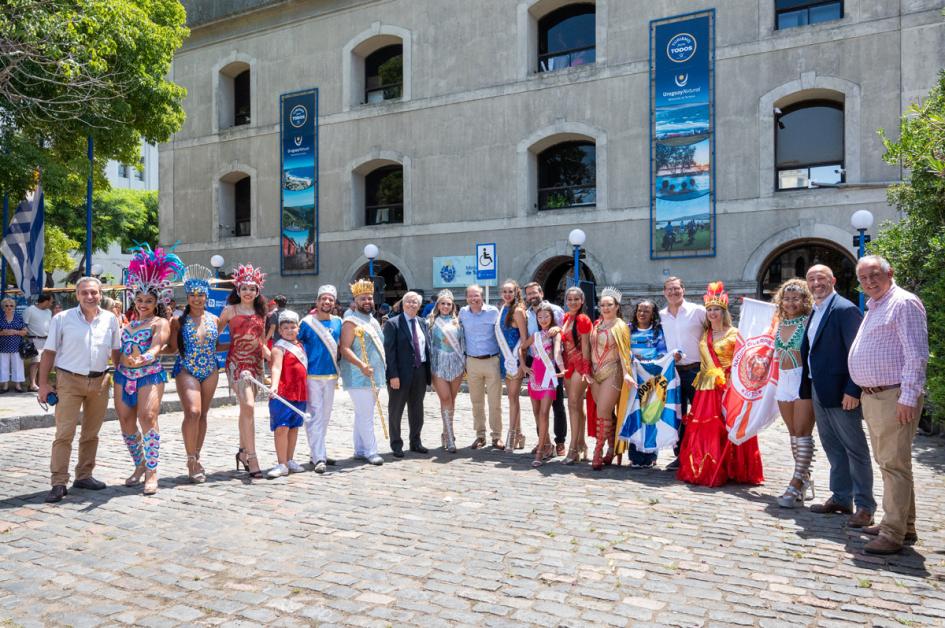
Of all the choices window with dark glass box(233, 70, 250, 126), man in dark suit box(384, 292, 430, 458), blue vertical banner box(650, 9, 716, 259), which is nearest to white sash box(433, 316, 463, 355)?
man in dark suit box(384, 292, 430, 458)

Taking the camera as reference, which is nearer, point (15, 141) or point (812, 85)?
point (15, 141)

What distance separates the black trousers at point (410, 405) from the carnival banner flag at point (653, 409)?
2.47 meters

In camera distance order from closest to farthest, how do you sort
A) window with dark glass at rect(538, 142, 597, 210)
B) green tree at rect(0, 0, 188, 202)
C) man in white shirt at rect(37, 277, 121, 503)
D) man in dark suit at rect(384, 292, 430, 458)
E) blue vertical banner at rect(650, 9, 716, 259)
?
man in white shirt at rect(37, 277, 121, 503)
man in dark suit at rect(384, 292, 430, 458)
green tree at rect(0, 0, 188, 202)
blue vertical banner at rect(650, 9, 716, 259)
window with dark glass at rect(538, 142, 597, 210)

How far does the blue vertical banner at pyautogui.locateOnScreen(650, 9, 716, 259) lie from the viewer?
18078 millimetres

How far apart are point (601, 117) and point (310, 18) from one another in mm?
10648

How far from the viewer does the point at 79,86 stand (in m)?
11.6

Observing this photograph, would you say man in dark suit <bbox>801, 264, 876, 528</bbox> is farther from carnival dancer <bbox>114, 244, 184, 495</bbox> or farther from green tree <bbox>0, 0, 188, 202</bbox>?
green tree <bbox>0, 0, 188, 202</bbox>

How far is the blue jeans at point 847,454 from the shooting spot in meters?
5.65

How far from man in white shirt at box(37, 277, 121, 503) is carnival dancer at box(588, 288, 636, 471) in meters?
4.76

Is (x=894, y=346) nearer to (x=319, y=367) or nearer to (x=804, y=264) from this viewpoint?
(x=319, y=367)

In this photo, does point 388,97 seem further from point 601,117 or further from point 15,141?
point 15,141

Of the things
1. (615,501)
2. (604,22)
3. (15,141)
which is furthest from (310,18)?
(615,501)

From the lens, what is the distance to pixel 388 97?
77.2ft

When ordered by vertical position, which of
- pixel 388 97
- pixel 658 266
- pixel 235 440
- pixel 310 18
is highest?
pixel 310 18
